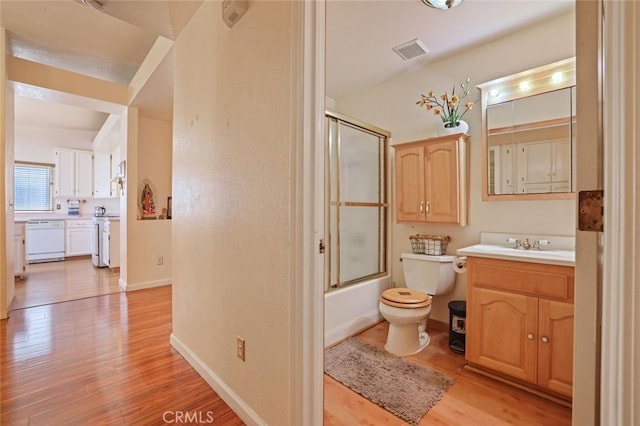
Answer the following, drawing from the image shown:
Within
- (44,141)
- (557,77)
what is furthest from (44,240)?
(557,77)

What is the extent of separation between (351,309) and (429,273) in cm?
76

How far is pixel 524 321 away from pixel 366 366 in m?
1.05

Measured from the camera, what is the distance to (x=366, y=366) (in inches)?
78.8

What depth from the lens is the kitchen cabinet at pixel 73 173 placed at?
6012 millimetres

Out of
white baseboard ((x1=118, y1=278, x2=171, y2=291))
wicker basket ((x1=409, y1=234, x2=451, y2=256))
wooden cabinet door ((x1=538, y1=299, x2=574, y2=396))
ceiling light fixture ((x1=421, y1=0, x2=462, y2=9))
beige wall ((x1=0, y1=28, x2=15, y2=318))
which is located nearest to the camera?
wooden cabinet door ((x1=538, y1=299, x2=574, y2=396))

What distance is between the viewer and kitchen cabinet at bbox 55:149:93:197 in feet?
19.7

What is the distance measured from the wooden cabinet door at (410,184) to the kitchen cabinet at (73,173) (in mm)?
6925

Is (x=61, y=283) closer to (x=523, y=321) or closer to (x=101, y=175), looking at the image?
(x=101, y=175)

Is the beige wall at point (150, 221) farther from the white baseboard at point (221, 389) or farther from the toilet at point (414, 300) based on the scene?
the toilet at point (414, 300)

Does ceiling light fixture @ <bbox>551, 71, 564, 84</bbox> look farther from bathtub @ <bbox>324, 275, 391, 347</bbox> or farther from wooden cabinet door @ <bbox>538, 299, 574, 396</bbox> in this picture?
bathtub @ <bbox>324, 275, 391, 347</bbox>

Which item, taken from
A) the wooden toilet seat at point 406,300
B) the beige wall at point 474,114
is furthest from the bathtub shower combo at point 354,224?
the wooden toilet seat at point 406,300

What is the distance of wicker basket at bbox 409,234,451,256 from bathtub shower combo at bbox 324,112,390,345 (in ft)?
1.30

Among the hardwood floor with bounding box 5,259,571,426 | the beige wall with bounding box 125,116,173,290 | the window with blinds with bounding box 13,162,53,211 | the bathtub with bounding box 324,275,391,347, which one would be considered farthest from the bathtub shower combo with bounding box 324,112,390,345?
the window with blinds with bounding box 13,162,53,211

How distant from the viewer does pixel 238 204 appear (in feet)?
4.91
